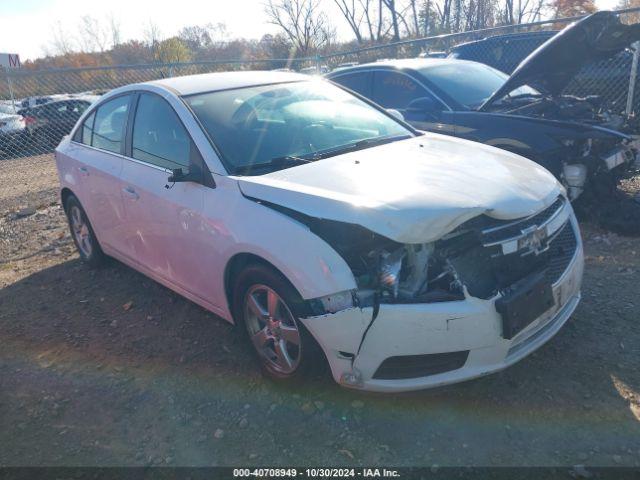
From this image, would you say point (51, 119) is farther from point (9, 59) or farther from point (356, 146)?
point (356, 146)

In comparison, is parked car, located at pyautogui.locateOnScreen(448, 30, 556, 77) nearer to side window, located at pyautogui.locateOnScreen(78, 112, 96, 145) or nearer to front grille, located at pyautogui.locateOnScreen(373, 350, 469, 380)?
side window, located at pyautogui.locateOnScreen(78, 112, 96, 145)

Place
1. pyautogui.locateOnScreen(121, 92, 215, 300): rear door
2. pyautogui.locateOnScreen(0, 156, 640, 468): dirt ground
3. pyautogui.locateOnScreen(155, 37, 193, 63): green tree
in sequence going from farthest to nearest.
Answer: pyautogui.locateOnScreen(155, 37, 193, 63): green tree → pyautogui.locateOnScreen(121, 92, 215, 300): rear door → pyautogui.locateOnScreen(0, 156, 640, 468): dirt ground

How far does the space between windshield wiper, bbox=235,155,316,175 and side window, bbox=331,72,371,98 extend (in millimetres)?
3724

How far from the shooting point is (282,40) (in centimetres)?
3244

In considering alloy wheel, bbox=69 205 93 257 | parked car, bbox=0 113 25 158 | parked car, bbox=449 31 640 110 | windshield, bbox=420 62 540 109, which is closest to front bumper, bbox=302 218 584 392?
alloy wheel, bbox=69 205 93 257

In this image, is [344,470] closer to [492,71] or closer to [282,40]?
[492,71]

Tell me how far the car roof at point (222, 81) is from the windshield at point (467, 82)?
7.48 feet

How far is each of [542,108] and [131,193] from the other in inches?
166

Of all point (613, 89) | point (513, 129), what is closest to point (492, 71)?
point (513, 129)

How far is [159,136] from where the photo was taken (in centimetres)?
395

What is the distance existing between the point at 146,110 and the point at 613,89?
7020 mm

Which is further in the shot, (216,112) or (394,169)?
(216,112)

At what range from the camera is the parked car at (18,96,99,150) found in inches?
568

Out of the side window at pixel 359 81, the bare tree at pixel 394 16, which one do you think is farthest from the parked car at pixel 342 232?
the bare tree at pixel 394 16
